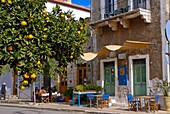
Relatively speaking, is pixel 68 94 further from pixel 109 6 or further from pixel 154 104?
pixel 154 104

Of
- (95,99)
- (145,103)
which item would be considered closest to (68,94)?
(95,99)

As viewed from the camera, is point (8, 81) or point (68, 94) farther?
point (8, 81)

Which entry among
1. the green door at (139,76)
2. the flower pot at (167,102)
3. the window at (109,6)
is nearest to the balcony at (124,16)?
the window at (109,6)

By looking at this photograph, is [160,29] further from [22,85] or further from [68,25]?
[22,85]

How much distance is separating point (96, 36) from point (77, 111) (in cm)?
634

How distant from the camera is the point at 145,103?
50.1ft

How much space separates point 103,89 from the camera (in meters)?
→ 19.4

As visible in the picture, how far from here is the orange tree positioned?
160 inches

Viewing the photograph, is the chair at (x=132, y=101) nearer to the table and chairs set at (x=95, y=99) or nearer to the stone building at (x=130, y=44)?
the stone building at (x=130, y=44)

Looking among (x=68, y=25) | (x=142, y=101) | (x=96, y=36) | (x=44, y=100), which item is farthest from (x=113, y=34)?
(x=68, y=25)

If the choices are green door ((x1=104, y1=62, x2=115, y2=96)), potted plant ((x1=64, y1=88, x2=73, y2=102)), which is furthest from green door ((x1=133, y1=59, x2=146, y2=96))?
potted plant ((x1=64, y1=88, x2=73, y2=102))

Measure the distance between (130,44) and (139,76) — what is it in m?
2.51

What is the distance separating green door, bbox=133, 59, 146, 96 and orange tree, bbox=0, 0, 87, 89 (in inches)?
519

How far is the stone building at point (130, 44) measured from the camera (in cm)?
1669
